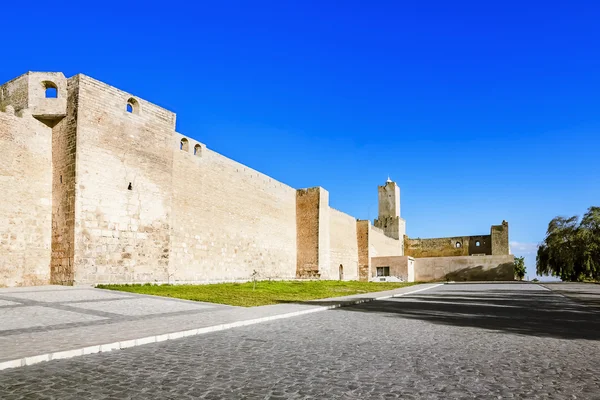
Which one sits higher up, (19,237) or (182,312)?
(19,237)

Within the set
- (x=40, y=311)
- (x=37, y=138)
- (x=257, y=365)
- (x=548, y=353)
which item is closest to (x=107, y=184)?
(x=37, y=138)

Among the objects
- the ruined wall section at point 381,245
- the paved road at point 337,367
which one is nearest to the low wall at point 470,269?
the ruined wall section at point 381,245

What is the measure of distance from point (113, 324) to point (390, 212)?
56.3m

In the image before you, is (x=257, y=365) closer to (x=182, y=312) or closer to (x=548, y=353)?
(x=548, y=353)

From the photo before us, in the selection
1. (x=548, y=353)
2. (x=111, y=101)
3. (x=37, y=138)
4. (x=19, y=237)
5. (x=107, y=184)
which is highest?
(x=111, y=101)

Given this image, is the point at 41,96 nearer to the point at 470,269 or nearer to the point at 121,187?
the point at 121,187

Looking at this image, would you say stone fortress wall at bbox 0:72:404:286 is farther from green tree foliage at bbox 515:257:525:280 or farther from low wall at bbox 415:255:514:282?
green tree foliage at bbox 515:257:525:280

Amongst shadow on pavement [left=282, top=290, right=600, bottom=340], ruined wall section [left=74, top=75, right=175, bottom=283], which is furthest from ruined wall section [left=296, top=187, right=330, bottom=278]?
shadow on pavement [left=282, top=290, right=600, bottom=340]

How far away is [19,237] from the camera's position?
13.1 metres

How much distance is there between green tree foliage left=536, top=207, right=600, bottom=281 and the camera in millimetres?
34562

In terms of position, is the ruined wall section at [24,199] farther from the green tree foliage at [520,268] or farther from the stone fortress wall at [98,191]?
the green tree foliage at [520,268]

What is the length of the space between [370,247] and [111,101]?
29.3 m

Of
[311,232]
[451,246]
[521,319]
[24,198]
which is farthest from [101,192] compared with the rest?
[451,246]

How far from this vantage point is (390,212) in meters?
60.9
